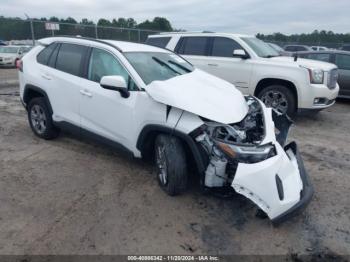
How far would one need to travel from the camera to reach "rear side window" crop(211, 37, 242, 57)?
7402mm

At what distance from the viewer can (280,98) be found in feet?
22.4

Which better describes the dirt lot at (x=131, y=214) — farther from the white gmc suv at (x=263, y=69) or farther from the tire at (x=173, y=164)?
the white gmc suv at (x=263, y=69)

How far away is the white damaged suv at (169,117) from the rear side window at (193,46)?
3128 millimetres

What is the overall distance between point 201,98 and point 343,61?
7.58 meters

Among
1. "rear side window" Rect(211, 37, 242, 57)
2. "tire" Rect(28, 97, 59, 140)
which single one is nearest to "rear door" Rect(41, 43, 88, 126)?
"tire" Rect(28, 97, 59, 140)

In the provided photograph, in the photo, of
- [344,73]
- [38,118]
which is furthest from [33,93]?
[344,73]

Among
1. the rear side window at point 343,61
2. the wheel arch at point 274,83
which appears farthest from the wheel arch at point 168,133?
the rear side window at point 343,61

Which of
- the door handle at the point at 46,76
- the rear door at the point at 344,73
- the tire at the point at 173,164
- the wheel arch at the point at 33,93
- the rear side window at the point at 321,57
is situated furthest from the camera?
the rear side window at the point at 321,57

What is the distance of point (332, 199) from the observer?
372 cm

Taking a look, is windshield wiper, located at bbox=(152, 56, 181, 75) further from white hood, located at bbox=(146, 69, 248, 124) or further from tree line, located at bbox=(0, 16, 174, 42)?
tree line, located at bbox=(0, 16, 174, 42)

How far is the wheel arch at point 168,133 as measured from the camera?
3213mm

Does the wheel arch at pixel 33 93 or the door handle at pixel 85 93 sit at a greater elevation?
the door handle at pixel 85 93

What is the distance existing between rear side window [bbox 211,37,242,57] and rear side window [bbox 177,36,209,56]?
254mm

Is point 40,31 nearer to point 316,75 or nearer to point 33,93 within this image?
point 33,93
